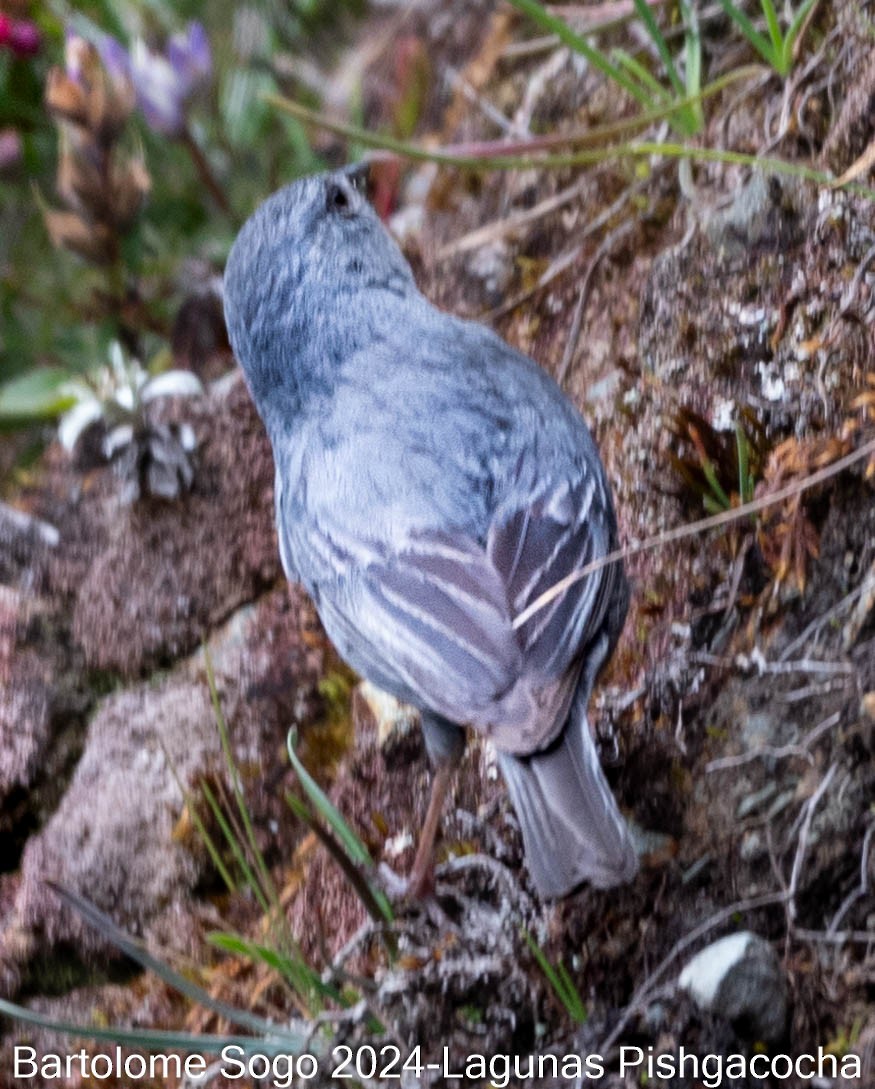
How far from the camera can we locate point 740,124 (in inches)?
136

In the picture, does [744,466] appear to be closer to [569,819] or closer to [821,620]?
[821,620]

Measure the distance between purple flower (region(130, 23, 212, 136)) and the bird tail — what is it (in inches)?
111

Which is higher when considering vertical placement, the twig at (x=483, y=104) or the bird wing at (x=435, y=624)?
the twig at (x=483, y=104)

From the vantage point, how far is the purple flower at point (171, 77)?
4.09 meters

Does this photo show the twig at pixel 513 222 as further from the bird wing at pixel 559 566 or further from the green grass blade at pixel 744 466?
the bird wing at pixel 559 566

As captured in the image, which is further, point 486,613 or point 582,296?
point 582,296

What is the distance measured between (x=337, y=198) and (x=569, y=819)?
172 cm

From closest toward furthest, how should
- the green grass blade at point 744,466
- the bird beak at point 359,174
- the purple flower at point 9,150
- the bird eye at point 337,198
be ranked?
the green grass blade at point 744,466
the bird eye at point 337,198
the bird beak at point 359,174
the purple flower at point 9,150

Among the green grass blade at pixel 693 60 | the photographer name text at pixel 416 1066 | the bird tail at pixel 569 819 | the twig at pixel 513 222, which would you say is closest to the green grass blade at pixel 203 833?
the photographer name text at pixel 416 1066

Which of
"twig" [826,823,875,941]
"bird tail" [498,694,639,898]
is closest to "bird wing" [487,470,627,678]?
"bird tail" [498,694,639,898]

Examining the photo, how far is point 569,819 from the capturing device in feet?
7.24

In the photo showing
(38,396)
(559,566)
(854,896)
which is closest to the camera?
(854,896)

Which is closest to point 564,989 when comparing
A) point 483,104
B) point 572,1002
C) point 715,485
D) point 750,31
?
point 572,1002

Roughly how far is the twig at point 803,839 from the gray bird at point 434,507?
34cm
